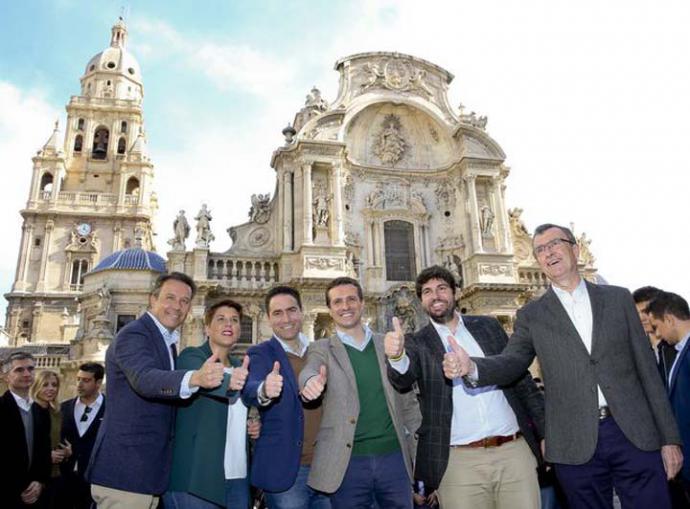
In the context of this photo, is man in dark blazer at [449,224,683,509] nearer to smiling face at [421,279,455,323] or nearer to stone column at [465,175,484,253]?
smiling face at [421,279,455,323]

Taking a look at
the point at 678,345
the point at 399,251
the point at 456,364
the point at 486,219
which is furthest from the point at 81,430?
the point at 486,219

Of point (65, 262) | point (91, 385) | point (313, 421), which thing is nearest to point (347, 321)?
point (313, 421)

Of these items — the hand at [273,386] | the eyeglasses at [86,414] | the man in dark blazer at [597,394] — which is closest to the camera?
the man in dark blazer at [597,394]

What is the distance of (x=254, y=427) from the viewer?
4.25m

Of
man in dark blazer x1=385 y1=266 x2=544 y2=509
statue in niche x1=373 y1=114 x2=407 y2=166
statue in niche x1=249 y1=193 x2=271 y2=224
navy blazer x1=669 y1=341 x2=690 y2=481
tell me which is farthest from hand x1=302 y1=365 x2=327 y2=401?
statue in niche x1=373 y1=114 x2=407 y2=166

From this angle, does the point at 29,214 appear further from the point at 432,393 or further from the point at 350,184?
the point at 432,393

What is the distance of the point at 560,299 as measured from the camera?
4.17 meters

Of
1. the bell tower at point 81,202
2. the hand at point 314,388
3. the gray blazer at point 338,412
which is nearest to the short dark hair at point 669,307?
the gray blazer at point 338,412

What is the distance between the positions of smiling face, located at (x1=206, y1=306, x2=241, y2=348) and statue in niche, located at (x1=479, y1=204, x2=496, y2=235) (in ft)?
60.1

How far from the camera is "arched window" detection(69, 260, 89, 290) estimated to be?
37438 mm

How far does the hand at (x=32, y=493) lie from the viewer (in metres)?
5.16

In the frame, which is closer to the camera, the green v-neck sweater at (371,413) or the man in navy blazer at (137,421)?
the man in navy blazer at (137,421)

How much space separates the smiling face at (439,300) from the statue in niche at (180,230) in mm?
15786

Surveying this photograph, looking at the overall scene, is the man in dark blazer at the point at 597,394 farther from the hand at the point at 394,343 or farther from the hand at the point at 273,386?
the hand at the point at 273,386
